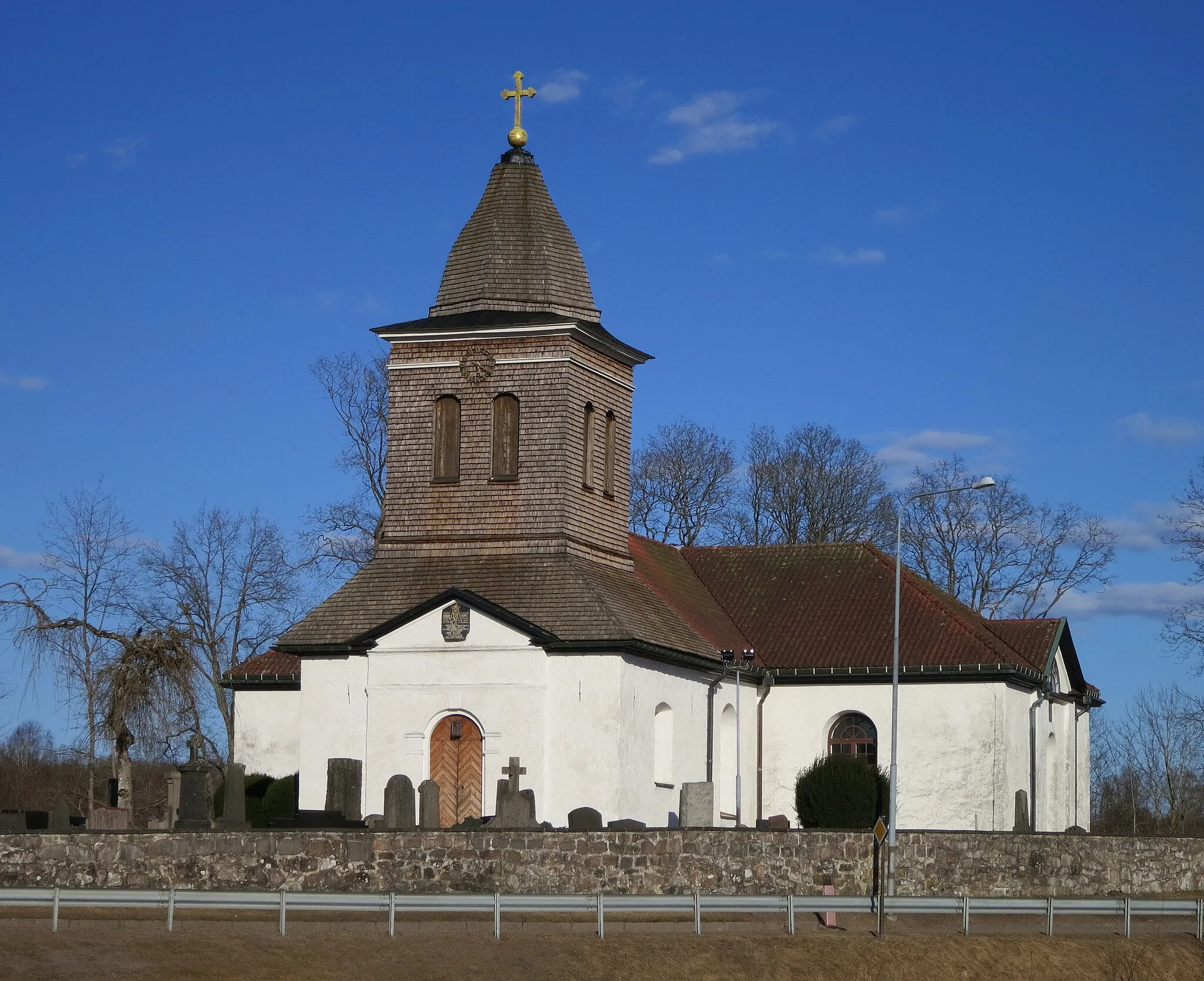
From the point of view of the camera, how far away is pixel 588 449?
41.8 meters

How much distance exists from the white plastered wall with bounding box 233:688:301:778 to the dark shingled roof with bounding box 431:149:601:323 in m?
9.55

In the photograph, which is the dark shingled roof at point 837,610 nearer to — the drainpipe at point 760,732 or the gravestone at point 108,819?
the drainpipe at point 760,732

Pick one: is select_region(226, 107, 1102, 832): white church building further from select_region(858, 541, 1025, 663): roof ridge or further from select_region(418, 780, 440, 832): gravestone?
select_region(418, 780, 440, 832): gravestone

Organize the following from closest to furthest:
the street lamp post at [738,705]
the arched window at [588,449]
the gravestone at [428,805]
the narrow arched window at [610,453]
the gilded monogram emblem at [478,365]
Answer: the gravestone at [428,805], the gilded monogram emblem at [478,365], the arched window at [588,449], the street lamp post at [738,705], the narrow arched window at [610,453]

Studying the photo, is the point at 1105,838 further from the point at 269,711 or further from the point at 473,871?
the point at 269,711

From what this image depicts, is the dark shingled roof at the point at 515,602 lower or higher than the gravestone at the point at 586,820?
higher

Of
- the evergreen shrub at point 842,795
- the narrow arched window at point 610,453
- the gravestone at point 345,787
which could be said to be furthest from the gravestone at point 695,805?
the narrow arched window at point 610,453

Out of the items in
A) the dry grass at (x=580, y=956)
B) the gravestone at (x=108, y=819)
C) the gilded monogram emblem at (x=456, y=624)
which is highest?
the gilded monogram emblem at (x=456, y=624)

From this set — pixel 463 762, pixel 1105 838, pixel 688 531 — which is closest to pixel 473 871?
pixel 463 762

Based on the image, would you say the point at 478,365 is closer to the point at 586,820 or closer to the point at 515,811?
the point at 515,811

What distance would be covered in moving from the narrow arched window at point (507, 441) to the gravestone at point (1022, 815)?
12.3 metres

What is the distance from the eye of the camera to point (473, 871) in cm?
3098

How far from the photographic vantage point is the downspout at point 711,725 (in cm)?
4197

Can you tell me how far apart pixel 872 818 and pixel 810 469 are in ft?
103
